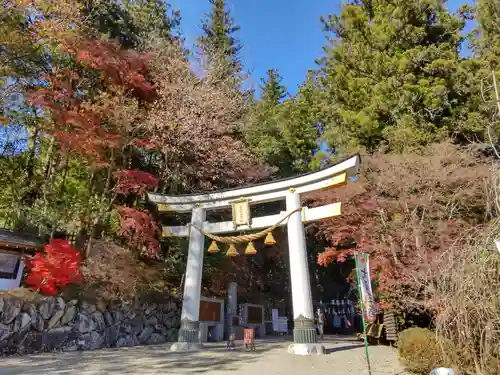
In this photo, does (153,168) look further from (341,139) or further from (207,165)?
(341,139)

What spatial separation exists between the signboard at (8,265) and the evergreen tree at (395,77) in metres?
12.6

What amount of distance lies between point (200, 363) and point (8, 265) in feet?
22.3

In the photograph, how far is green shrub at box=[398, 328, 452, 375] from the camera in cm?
656

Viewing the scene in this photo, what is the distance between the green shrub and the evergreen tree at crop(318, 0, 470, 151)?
25.2 feet

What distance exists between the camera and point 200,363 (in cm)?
789

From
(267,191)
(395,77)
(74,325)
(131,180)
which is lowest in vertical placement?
(74,325)

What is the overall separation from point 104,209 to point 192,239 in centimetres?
314

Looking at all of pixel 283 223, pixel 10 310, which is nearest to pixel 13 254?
pixel 10 310

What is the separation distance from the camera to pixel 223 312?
14.3 m

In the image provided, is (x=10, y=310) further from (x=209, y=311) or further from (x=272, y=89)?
(x=272, y=89)

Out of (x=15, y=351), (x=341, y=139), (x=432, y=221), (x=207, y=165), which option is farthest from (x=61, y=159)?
(x=432, y=221)

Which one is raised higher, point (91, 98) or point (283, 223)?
point (91, 98)

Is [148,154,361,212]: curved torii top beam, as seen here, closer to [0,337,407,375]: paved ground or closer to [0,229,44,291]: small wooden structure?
[0,229,44,291]: small wooden structure

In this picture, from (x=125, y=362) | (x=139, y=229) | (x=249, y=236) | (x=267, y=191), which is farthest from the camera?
(x=139, y=229)
